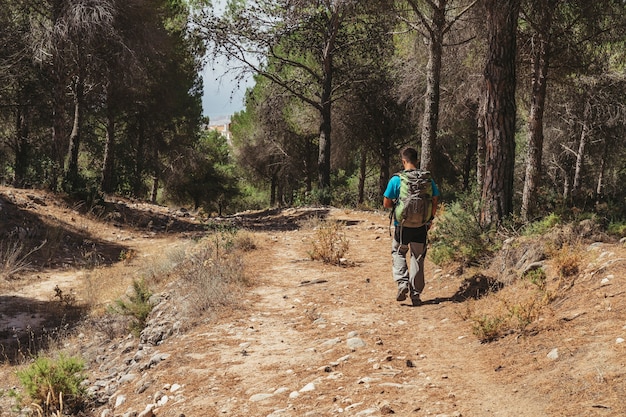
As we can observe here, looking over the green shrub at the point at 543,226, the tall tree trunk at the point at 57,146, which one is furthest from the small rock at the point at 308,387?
the tall tree trunk at the point at 57,146

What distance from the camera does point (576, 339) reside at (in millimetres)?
4465

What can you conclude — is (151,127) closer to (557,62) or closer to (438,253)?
(557,62)

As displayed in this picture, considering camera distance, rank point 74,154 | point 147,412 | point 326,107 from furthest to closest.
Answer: point 326,107, point 74,154, point 147,412

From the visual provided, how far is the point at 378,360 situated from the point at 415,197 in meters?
2.25

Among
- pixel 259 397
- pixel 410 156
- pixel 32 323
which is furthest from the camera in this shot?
pixel 32 323

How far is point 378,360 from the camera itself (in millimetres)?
4914

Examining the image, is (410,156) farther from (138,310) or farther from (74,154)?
(74,154)

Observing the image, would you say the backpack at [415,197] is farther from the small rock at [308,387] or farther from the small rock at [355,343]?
the small rock at [308,387]

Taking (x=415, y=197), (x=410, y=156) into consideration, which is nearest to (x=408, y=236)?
(x=415, y=197)

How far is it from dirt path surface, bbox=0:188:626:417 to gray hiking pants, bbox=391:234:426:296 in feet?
0.97

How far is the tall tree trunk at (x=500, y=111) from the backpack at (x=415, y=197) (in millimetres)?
1996

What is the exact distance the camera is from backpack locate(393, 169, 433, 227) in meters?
6.50

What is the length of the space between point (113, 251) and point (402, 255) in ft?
28.7

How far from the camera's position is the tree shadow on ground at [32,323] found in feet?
26.1
